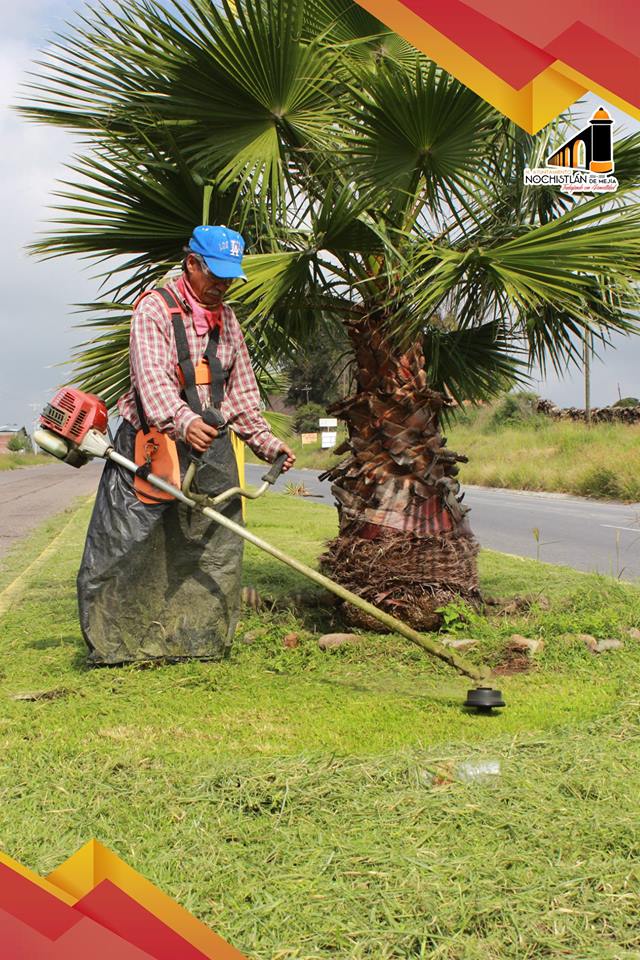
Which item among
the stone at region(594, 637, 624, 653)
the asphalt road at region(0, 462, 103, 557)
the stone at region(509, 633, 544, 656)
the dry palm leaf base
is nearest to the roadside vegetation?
the asphalt road at region(0, 462, 103, 557)

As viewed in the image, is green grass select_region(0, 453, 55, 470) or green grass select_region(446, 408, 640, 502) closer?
green grass select_region(446, 408, 640, 502)

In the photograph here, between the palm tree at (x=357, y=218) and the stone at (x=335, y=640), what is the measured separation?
0.28 meters

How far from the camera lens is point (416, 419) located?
6.00m

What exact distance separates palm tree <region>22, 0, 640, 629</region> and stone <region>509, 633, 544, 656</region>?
1.81 ft

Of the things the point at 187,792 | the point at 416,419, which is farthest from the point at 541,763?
the point at 416,419

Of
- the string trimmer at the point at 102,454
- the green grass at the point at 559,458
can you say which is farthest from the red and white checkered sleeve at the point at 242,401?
the green grass at the point at 559,458

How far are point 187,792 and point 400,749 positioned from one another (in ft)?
2.71

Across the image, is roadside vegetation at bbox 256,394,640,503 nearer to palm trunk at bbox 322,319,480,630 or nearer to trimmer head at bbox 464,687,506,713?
palm trunk at bbox 322,319,480,630

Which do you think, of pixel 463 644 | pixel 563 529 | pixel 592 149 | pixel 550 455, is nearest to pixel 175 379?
pixel 463 644

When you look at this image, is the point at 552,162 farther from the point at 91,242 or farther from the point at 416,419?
the point at 91,242

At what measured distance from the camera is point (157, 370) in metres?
4.61

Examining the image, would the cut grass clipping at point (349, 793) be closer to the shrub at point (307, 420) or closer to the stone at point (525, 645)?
the stone at point (525, 645)

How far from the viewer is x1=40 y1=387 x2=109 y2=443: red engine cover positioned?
188 inches

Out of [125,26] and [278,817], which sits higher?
[125,26]
